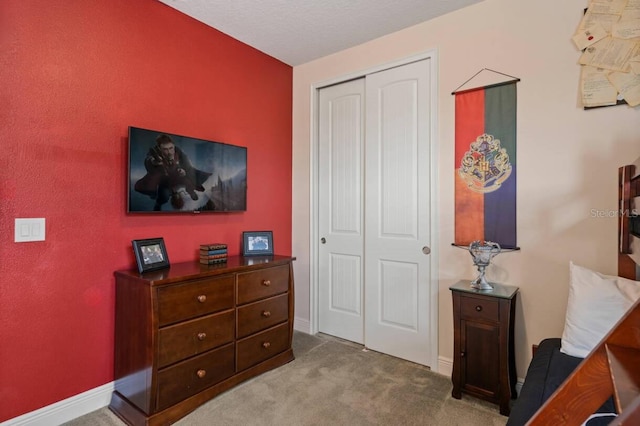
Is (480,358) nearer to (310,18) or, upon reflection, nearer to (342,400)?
(342,400)

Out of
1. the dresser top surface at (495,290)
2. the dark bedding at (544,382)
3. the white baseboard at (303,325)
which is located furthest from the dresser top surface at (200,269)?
the dark bedding at (544,382)

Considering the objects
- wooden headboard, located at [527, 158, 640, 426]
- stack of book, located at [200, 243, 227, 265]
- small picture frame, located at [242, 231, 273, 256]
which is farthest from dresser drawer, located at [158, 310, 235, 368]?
wooden headboard, located at [527, 158, 640, 426]

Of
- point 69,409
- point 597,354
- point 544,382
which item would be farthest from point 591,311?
point 69,409

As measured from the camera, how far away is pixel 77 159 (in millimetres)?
2033

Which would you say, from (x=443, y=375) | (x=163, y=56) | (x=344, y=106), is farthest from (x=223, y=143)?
(x=443, y=375)

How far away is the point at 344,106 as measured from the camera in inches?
127

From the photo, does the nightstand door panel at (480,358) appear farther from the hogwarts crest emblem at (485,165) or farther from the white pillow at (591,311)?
the hogwarts crest emblem at (485,165)

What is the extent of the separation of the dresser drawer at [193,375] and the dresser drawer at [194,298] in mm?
282

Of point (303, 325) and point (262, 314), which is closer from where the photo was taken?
point (262, 314)

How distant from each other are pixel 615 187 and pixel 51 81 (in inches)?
131

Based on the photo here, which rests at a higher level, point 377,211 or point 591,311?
point 377,211

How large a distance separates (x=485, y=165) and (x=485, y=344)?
120 centimetres

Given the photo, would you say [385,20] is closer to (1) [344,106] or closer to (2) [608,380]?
(1) [344,106]

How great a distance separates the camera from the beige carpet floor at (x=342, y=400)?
199cm
